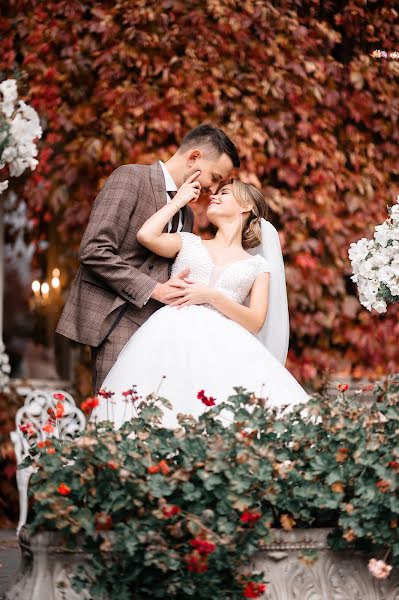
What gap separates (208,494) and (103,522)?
297mm

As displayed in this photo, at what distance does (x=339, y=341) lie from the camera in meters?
6.94

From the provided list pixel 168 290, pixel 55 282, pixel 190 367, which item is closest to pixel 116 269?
pixel 168 290

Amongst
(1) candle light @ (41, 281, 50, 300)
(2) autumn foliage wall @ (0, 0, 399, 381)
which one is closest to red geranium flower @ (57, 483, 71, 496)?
(2) autumn foliage wall @ (0, 0, 399, 381)

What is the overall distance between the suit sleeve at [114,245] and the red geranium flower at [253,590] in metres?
1.67

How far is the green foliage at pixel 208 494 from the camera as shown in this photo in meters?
2.67

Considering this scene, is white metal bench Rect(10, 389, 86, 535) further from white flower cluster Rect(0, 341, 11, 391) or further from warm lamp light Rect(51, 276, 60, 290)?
warm lamp light Rect(51, 276, 60, 290)

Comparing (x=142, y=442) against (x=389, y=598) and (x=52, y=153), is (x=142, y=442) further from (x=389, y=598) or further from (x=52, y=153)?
(x=52, y=153)

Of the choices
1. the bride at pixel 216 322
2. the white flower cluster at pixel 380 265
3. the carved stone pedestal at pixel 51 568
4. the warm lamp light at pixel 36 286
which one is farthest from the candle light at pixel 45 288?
the carved stone pedestal at pixel 51 568

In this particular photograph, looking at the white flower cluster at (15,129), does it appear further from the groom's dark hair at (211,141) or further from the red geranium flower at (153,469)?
the groom's dark hair at (211,141)

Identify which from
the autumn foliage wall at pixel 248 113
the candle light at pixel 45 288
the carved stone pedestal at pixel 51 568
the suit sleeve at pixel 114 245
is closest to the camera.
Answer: the carved stone pedestal at pixel 51 568

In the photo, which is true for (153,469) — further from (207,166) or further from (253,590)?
(207,166)

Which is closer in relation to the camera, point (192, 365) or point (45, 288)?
point (192, 365)

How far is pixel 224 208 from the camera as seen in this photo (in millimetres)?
4527

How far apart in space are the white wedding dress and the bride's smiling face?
53 cm
